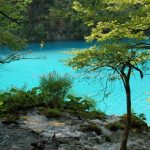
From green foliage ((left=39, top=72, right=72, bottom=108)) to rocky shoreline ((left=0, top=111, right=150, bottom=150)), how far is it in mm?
683

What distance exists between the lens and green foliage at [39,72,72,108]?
8.23 meters

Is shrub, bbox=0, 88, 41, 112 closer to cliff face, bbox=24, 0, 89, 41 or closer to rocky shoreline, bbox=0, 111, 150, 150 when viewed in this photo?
rocky shoreline, bbox=0, 111, 150, 150

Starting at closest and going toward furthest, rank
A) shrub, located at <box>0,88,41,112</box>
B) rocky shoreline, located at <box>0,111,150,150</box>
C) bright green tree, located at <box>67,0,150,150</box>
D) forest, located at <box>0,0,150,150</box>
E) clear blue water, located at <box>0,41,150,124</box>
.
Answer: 1. bright green tree, located at <box>67,0,150,150</box>
2. forest, located at <box>0,0,150,150</box>
3. rocky shoreline, located at <box>0,111,150,150</box>
4. shrub, located at <box>0,88,41,112</box>
5. clear blue water, located at <box>0,41,150,124</box>

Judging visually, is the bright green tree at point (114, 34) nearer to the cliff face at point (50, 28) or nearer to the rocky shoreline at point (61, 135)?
the rocky shoreline at point (61, 135)

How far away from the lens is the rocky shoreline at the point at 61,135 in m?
5.86

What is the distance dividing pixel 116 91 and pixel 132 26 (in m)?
11.0

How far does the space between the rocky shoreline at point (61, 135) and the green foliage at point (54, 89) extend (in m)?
0.68

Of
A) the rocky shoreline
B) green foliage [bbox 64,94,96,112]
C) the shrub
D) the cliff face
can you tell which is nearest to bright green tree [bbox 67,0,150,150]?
the rocky shoreline

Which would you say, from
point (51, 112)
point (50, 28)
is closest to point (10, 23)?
point (51, 112)

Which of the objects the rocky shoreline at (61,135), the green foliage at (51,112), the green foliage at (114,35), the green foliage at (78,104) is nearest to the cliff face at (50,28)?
the green foliage at (78,104)

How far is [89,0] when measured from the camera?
213 inches

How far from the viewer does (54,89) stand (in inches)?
335

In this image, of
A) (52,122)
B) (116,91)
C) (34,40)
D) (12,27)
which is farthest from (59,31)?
(52,122)

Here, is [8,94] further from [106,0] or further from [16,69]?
[16,69]
